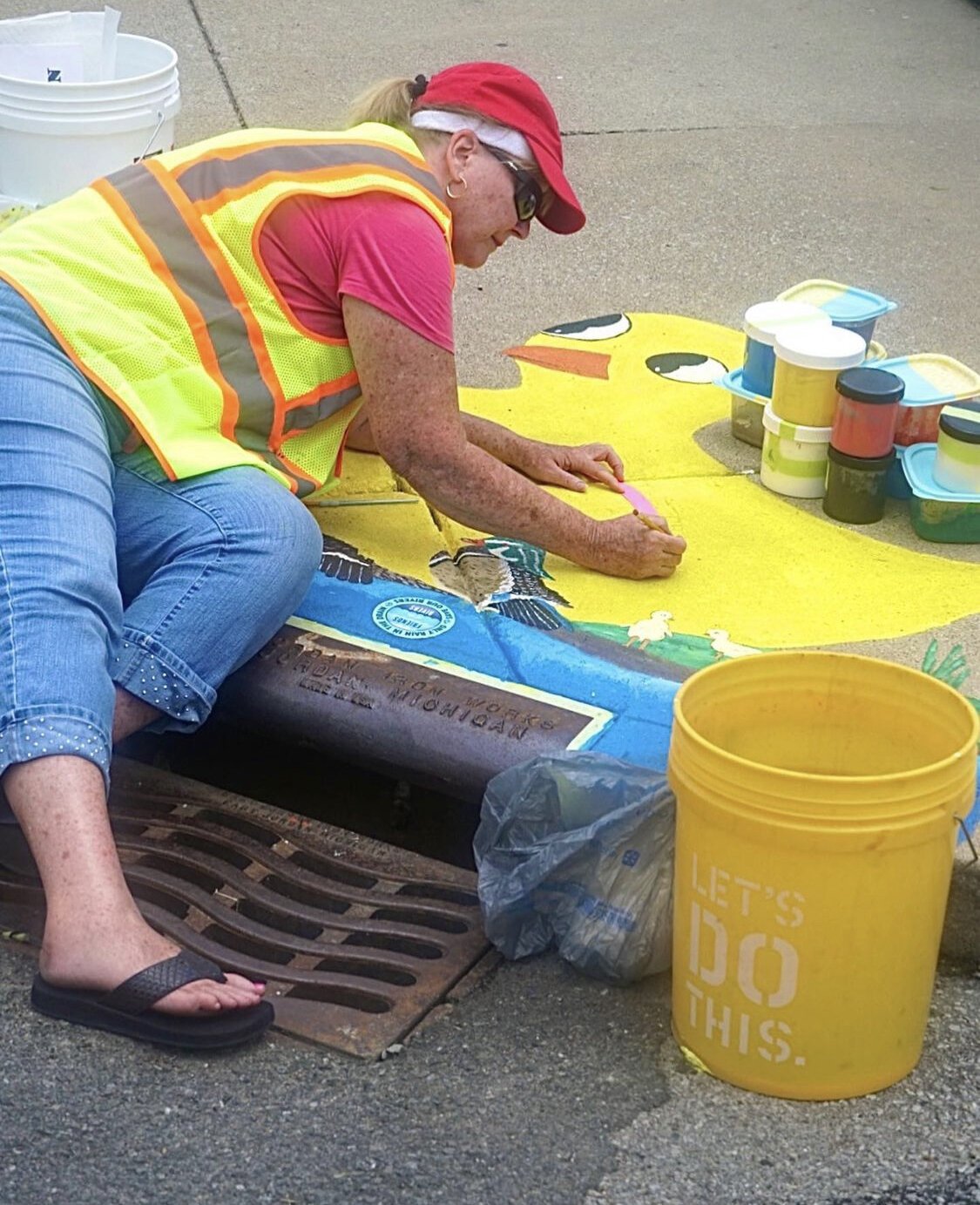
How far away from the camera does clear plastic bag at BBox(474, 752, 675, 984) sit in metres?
2.25

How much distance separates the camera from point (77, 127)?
4090 millimetres

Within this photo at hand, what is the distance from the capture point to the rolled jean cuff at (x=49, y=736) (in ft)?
7.18

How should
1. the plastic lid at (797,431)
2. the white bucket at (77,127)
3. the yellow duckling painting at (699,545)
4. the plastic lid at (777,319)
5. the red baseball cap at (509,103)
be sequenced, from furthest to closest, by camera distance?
the white bucket at (77,127), the plastic lid at (777,319), the plastic lid at (797,431), the yellow duckling painting at (699,545), the red baseball cap at (509,103)

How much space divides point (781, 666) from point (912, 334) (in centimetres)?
243

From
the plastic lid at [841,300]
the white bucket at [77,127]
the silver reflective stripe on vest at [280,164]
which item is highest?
the silver reflective stripe on vest at [280,164]

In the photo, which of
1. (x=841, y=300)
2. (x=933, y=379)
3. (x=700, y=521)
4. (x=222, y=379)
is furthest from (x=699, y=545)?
(x=222, y=379)

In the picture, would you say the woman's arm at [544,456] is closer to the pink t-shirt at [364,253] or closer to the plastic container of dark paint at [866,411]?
the plastic container of dark paint at [866,411]

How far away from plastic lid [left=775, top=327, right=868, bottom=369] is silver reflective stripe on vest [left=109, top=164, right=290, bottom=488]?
1190 millimetres

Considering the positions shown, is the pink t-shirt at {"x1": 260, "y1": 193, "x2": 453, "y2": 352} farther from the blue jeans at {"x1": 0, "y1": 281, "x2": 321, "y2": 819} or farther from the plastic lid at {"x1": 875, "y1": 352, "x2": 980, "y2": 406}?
the plastic lid at {"x1": 875, "y1": 352, "x2": 980, "y2": 406}

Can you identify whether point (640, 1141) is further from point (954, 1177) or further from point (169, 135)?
point (169, 135)

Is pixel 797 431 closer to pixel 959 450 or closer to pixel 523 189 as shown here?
pixel 959 450

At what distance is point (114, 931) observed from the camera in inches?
83.4

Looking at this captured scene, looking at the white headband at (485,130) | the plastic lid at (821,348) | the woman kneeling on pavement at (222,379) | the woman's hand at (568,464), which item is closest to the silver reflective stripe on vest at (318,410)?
the woman kneeling on pavement at (222,379)

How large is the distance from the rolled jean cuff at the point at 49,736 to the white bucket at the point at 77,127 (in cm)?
214
